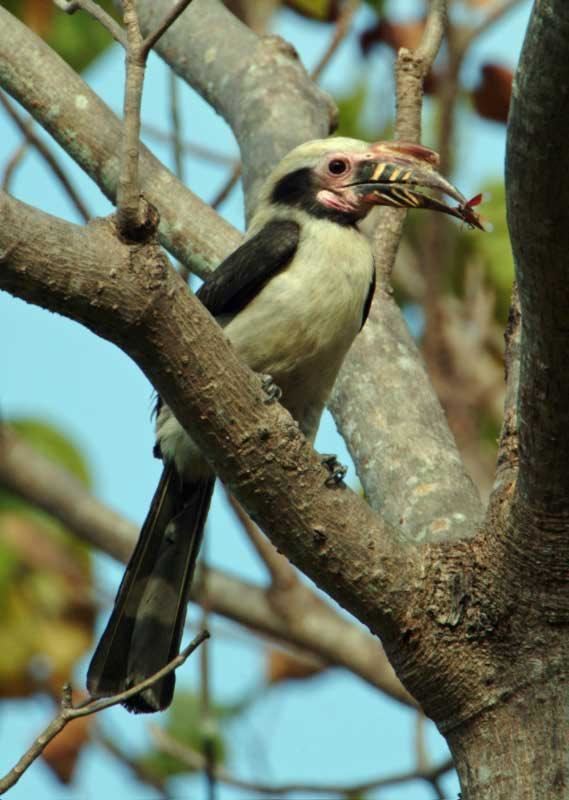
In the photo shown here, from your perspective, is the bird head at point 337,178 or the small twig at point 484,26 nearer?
the bird head at point 337,178

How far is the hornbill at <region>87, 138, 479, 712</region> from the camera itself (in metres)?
3.96

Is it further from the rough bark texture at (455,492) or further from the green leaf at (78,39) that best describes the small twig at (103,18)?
the green leaf at (78,39)

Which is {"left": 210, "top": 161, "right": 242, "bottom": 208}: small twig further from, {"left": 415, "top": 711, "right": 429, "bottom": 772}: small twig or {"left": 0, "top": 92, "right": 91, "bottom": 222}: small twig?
{"left": 415, "top": 711, "right": 429, "bottom": 772}: small twig

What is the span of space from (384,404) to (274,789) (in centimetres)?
128

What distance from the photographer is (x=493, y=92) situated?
18.7 feet

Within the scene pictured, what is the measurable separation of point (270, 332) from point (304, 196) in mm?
659

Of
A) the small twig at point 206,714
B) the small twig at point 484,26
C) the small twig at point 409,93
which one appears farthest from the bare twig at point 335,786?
the small twig at point 484,26

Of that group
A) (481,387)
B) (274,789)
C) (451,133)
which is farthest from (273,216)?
(481,387)

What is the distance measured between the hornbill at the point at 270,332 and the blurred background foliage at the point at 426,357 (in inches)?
47.1

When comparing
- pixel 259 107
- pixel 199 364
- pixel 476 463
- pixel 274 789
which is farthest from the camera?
pixel 476 463

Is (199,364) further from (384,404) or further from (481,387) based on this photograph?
(481,387)

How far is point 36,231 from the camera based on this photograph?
2564 millimetres

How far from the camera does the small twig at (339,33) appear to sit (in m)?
5.05

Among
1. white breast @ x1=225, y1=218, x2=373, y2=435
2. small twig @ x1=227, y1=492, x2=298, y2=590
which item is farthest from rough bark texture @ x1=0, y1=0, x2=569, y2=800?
small twig @ x1=227, y1=492, x2=298, y2=590
